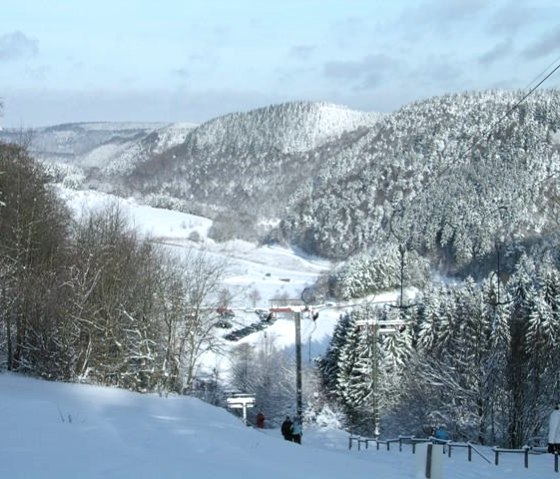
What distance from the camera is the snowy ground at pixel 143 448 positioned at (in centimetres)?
934

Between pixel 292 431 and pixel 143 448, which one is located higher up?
pixel 143 448

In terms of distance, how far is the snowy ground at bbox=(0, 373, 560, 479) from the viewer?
934 cm

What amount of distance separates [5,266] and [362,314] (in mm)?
36363

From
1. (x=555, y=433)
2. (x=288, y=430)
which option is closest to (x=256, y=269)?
(x=288, y=430)

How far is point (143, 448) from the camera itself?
35.7 ft

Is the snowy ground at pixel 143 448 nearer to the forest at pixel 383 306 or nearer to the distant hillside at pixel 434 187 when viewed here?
the forest at pixel 383 306

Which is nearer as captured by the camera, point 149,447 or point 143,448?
point 143,448

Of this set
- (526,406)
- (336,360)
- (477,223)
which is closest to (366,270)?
(336,360)

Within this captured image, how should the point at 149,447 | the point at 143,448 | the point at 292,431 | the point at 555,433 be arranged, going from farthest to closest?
the point at 292,431
the point at 555,433
the point at 149,447
the point at 143,448

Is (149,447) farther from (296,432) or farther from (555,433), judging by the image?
(296,432)

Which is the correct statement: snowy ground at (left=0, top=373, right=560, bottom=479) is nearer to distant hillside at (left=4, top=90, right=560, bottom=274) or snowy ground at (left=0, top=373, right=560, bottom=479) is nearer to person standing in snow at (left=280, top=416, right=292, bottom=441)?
person standing in snow at (left=280, top=416, right=292, bottom=441)

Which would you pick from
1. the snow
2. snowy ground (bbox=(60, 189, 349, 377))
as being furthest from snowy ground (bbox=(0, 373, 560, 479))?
snowy ground (bbox=(60, 189, 349, 377))

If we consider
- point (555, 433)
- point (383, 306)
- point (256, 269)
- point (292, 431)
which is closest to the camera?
point (555, 433)

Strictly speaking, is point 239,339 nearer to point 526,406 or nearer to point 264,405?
point 264,405
